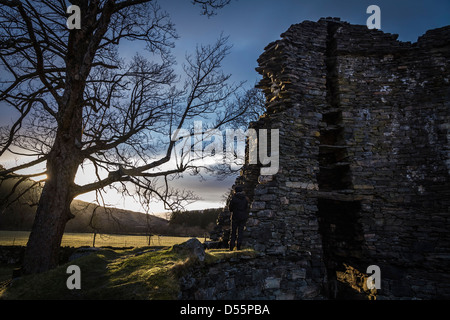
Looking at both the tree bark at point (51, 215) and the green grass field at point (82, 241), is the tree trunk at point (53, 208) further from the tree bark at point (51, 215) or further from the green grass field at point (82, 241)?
the green grass field at point (82, 241)

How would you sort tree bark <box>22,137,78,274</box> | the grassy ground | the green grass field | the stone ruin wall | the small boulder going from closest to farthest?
the grassy ground < the small boulder < tree bark <box>22,137,78,274</box> < the stone ruin wall < the green grass field

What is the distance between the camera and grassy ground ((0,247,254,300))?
346cm

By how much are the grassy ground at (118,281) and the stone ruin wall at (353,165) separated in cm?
240

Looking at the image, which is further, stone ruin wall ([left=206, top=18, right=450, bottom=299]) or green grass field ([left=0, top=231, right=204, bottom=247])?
green grass field ([left=0, top=231, right=204, bottom=247])

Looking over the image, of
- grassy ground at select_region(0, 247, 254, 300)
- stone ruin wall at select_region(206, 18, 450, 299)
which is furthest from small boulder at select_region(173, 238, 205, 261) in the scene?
stone ruin wall at select_region(206, 18, 450, 299)

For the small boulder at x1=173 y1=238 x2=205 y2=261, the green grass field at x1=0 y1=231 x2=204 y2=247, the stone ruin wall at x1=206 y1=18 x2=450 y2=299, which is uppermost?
the stone ruin wall at x1=206 y1=18 x2=450 y2=299

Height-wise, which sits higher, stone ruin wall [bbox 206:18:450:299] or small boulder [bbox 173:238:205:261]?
stone ruin wall [bbox 206:18:450:299]

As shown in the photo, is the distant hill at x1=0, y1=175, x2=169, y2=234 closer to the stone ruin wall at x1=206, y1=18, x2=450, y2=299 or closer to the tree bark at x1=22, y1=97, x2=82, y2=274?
the tree bark at x1=22, y1=97, x2=82, y2=274

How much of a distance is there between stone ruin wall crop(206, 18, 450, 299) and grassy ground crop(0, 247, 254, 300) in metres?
2.40

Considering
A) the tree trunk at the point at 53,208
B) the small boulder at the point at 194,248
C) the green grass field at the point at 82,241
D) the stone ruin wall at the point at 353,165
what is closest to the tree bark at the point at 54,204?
the tree trunk at the point at 53,208

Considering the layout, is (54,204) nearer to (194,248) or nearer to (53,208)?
(53,208)

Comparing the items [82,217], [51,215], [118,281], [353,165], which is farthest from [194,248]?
[82,217]

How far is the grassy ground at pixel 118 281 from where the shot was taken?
346 centimetres
